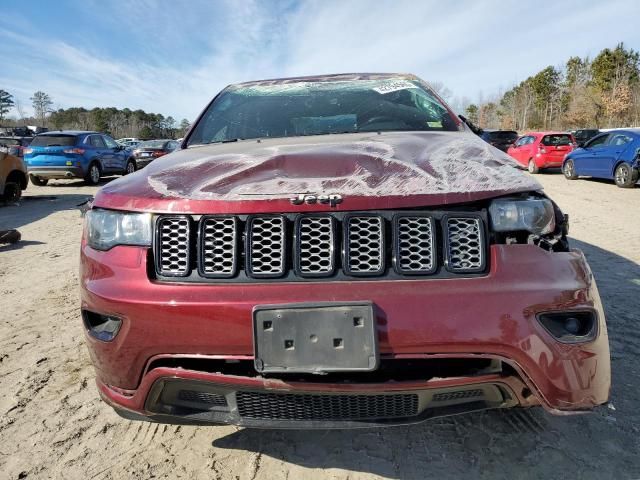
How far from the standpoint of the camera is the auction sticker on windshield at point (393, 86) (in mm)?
2982

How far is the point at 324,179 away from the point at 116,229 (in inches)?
32.1

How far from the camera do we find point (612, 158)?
1128cm

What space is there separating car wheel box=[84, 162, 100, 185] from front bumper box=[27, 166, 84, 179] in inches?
14.7

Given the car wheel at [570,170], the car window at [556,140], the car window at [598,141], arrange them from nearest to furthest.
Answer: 1. the car window at [598,141]
2. the car wheel at [570,170]
3. the car window at [556,140]

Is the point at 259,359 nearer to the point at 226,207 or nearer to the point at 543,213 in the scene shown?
the point at 226,207

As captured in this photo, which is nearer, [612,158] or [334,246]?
[334,246]

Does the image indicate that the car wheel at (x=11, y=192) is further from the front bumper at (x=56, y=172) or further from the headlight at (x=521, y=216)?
the headlight at (x=521, y=216)

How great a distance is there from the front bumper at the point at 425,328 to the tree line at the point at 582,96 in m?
50.4

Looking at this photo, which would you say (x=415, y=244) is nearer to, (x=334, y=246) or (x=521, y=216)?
(x=334, y=246)

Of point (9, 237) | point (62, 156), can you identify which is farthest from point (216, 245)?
point (62, 156)

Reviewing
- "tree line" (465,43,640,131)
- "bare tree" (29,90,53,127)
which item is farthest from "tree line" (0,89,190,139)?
"tree line" (465,43,640,131)

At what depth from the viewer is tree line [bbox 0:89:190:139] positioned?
74.5m

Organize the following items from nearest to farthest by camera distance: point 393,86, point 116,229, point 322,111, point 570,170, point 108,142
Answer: point 116,229
point 322,111
point 393,86
point 570,170
point 108,142

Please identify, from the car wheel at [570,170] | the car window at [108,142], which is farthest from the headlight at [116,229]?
the car window at [108,142]
